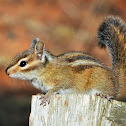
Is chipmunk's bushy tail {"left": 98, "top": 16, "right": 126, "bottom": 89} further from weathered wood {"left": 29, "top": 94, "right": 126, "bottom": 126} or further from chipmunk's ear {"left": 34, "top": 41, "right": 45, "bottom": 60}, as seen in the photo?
weathered wood {"left": 29, "top": 94, "right": 126, "bottom": 126}

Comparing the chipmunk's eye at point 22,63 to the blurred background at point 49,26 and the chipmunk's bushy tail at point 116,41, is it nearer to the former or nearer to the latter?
the chipmunk's bushy tail at point 116,41

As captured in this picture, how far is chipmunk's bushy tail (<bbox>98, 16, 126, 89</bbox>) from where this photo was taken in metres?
4.75

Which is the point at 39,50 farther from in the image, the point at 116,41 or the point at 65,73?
the point at 116,41

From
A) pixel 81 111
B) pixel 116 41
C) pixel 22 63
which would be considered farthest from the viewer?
→ pixel 116 41

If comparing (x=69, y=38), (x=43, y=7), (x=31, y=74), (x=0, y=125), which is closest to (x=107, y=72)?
(x=31, y=74)

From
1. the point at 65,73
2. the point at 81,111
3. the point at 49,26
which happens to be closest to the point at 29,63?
the point at 65,73

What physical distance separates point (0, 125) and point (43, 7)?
5903mm

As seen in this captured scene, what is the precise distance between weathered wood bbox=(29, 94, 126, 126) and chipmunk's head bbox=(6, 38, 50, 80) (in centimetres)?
85

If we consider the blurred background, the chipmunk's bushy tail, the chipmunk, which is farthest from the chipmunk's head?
the blurred background

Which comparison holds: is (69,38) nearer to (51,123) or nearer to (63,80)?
(63,80)

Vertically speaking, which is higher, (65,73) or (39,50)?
(39,50)

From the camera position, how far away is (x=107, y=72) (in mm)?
4504

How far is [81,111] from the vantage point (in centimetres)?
334

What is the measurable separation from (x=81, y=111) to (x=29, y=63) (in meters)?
1.13
